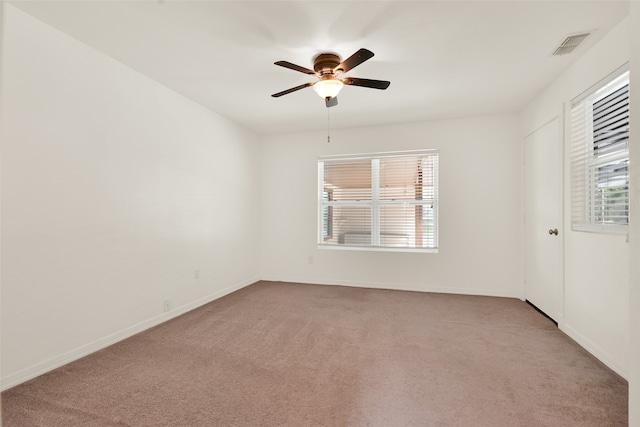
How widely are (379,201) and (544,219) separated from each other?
80.5 inches

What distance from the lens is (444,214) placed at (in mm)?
4395

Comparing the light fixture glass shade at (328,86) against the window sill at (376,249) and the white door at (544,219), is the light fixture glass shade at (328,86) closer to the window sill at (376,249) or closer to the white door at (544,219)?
the white door at (544,219)

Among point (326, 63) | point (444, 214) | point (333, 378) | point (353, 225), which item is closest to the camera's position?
point (333, 378)

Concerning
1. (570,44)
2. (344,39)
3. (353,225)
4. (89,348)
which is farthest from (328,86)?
(89,348)

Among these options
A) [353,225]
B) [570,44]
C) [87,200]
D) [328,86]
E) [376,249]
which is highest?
[570,44]

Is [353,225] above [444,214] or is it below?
below

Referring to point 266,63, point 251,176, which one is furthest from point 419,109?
point 251,176

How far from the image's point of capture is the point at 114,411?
184cm

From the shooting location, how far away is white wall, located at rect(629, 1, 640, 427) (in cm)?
116

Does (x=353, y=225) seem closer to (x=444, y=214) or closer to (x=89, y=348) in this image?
(x=444, y=214)

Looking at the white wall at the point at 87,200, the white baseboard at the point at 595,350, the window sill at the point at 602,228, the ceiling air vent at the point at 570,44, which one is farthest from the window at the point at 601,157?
the white wall at the point at 87,200

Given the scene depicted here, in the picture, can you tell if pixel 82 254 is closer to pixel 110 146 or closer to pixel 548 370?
pixel 110 146

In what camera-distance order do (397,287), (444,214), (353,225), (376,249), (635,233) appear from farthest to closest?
(353,225), (376,249), (397,287), (444,214), (635,233)

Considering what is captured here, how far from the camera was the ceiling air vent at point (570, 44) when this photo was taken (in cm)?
239
